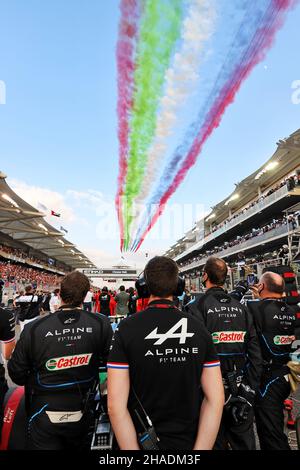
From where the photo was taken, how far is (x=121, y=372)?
1.43 meters

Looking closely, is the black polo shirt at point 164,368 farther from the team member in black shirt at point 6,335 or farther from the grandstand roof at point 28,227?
the grandstand roof at point 28,227

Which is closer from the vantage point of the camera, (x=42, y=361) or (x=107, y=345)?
(x=42, y=361)

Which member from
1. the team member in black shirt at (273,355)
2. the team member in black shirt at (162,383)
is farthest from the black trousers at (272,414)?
the team member in black shirt at (162,383)

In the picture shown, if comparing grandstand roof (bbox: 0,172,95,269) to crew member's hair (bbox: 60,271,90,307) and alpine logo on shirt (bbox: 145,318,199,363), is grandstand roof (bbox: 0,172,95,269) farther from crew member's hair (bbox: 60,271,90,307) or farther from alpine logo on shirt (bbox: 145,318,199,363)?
alpine logo on shirt (bbox: 145,318,199,363)

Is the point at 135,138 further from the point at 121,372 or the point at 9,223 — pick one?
the point at 9,223

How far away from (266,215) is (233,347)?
80.7ft

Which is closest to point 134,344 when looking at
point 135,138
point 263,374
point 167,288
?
point 167,288

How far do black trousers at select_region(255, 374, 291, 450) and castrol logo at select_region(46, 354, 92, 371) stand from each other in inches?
66.7

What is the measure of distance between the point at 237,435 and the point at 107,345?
1213 mm

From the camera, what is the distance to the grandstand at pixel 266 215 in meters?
15.7

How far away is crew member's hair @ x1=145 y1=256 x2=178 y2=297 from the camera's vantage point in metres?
1.58

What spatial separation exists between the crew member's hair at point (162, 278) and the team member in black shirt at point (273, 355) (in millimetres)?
1547

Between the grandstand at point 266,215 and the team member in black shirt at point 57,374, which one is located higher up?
the grandstand at point 266,215

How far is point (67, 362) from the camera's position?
1.87 m
